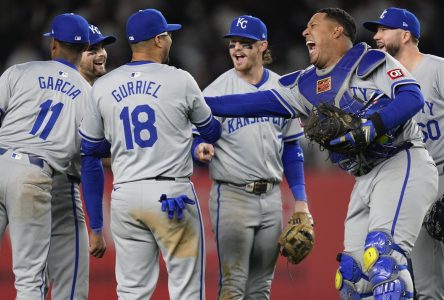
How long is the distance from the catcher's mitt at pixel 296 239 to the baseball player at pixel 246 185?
0.54ft

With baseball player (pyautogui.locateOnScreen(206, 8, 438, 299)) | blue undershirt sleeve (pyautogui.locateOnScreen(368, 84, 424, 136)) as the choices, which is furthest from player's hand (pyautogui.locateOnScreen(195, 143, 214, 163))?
blue undershirt sleeve (pyautogui.locateOnScreen(368, 84, 424, 136))

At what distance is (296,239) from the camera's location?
7.35 m

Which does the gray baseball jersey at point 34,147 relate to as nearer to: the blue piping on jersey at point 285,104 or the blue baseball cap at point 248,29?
the blue baseball cap at point 248,29

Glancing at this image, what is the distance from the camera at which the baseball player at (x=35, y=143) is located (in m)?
6.84

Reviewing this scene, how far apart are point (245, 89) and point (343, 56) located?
1.31 metres

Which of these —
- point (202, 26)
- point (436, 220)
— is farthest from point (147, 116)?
point (202, 26)

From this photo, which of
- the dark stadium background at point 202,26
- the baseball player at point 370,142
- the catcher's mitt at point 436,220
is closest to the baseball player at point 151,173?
the baseball player at point 370,142

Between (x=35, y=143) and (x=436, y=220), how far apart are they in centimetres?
290

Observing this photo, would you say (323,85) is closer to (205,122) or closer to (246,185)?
(205,122)

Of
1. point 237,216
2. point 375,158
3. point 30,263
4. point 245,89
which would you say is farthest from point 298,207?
point 30,263

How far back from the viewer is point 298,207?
772cm

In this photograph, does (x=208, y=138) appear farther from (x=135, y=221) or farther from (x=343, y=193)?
(x=343, y=193)

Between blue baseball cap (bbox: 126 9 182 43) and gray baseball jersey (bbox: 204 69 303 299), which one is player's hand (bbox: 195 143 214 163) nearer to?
gray baseball jersey (bbox: 204 69 303 299)

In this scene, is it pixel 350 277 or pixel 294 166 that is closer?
pixel 350 277
